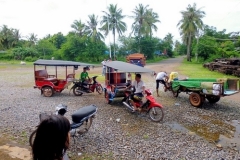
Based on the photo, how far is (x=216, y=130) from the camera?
615 cm

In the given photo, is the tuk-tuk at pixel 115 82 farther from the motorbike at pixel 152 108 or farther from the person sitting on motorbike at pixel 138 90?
the motorbike at pixel 152 108

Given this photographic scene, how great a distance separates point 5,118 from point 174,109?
609 centimetres

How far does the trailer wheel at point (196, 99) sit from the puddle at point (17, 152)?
6.40m

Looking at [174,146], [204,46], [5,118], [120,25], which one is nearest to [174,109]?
[174,146]

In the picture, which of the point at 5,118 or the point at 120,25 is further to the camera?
the point at 120,25

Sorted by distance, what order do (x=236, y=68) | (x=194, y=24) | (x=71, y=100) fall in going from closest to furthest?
(x=71, y=100) → (x=236, y=68) → (x=194, y=24)

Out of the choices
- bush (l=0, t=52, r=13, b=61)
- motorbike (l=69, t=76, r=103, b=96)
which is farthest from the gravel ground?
bush (l=0, t=52, r=13, b=61)

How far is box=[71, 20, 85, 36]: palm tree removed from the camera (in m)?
42.7

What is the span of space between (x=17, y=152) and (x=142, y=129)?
10.8 feet

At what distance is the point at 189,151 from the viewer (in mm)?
4766

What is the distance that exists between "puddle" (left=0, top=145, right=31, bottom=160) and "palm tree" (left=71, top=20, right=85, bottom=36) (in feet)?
A: 130

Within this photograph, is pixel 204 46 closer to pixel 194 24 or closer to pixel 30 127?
pixel 194 24

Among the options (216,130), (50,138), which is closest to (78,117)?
(50,138)

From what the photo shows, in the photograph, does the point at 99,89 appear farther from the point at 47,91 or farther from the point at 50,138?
the point at 50,138
